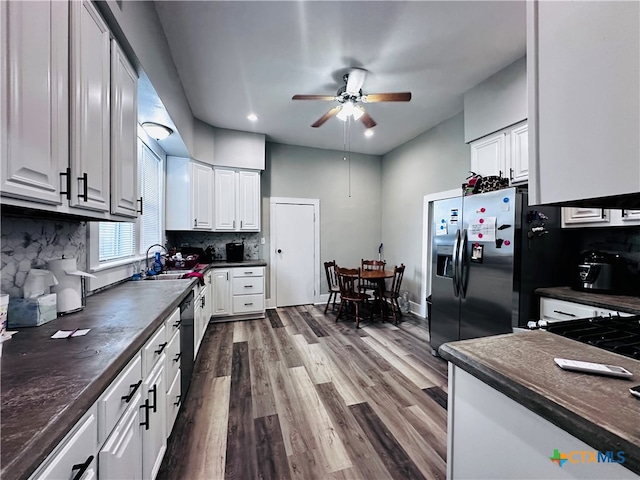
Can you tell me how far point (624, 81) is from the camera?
0.47m

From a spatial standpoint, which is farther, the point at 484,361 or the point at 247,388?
the point at 247,388

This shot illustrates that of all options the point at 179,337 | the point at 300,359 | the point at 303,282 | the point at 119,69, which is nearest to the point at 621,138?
the point at 119,69

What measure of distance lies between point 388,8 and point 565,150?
2.01 m

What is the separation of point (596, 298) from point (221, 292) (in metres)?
3.93

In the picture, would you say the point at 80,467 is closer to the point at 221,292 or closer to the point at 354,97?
the point at 354,97

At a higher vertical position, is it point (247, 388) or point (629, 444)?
point (629, 444)

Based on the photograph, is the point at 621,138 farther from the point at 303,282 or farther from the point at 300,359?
the point at 303,282

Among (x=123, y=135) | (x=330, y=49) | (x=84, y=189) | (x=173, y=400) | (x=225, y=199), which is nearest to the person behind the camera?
(x=84, y=189)

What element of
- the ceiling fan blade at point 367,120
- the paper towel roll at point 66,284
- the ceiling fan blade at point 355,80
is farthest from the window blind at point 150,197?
the ceiling fan blade at point 367,120

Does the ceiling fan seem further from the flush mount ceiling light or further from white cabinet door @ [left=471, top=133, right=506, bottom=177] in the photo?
the flush mount ceiling light

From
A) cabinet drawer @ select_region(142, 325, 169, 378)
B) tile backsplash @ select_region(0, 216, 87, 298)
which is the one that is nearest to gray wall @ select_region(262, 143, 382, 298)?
tile backsplash @ select_region(0, 216, 87, 298)

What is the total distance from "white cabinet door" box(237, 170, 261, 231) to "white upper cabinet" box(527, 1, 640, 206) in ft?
13.1

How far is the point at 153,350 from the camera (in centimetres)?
130

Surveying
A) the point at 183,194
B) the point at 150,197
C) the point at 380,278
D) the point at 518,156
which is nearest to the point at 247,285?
the point at 183,194
